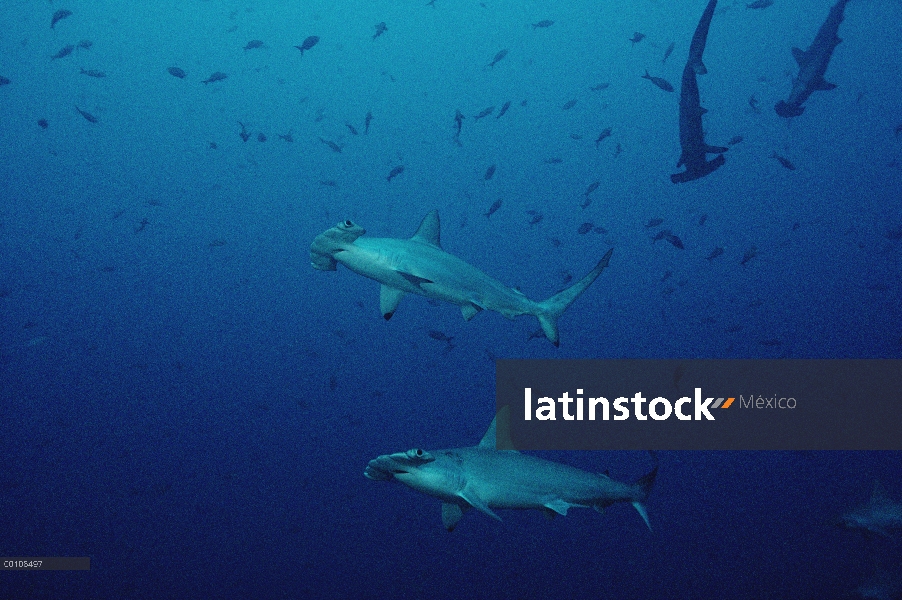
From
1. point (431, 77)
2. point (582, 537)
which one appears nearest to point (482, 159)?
point (431, 77)

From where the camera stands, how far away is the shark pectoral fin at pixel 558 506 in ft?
10.8

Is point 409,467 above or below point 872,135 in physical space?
below

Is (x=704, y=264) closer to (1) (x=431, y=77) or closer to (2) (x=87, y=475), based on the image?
(1) (x=431, y=77)

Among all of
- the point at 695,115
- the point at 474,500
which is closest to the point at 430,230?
the point at 474,500

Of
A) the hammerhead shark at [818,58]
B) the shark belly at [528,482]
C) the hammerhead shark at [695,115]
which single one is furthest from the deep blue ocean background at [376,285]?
the shark belly at [528,482]

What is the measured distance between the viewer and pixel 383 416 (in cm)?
1641

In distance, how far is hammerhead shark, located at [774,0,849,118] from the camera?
6828mm

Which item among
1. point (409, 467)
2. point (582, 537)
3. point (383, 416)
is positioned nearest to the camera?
point (409, 467)

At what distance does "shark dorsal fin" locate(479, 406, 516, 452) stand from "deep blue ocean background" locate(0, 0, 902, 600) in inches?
295

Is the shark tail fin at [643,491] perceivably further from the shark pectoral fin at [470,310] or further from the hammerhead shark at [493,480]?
the shark pectoral fin at [470,310]

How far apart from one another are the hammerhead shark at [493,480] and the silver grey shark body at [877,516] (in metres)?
4.61

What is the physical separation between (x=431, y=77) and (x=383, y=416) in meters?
12.3

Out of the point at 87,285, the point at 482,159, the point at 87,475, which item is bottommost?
the point at 87,475

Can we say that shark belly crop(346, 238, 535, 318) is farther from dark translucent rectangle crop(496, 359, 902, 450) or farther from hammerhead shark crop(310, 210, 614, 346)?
dark translucent rectangle crop(496, 359, 902, 450)
